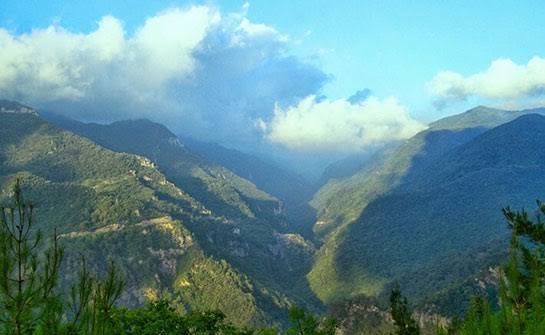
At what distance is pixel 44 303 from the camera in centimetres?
1150

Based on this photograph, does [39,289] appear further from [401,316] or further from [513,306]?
[401,316]

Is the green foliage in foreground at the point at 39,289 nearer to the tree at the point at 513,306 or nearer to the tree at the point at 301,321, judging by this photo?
the tree at the point at 513,306

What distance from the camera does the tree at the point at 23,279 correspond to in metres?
11.2

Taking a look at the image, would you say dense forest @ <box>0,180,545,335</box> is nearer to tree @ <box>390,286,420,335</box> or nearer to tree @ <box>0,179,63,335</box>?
tree @ <box>0,179,63,335</box>

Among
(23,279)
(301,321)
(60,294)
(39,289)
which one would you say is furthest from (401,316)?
(23,279)

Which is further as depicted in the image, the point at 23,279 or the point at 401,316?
the point at 401,316

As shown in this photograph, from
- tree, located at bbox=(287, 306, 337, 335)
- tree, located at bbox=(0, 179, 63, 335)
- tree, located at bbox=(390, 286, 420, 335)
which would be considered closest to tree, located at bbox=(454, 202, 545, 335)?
tree, located at bbox=(390, 286, 420, 335)

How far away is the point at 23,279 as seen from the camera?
11.5 m

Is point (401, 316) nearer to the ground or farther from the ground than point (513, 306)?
nearer to the ground

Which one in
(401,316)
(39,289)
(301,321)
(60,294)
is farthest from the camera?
(301,321)

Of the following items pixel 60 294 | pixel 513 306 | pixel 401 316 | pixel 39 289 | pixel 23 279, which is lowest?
pixel 401 316

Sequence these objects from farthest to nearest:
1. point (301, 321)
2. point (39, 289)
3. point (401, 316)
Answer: point (301, 321)
point (401, 316)
point (39, 289)

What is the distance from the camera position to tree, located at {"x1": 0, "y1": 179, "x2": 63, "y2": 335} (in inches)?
441

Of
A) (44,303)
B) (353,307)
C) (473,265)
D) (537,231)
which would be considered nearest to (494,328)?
(44,303)
